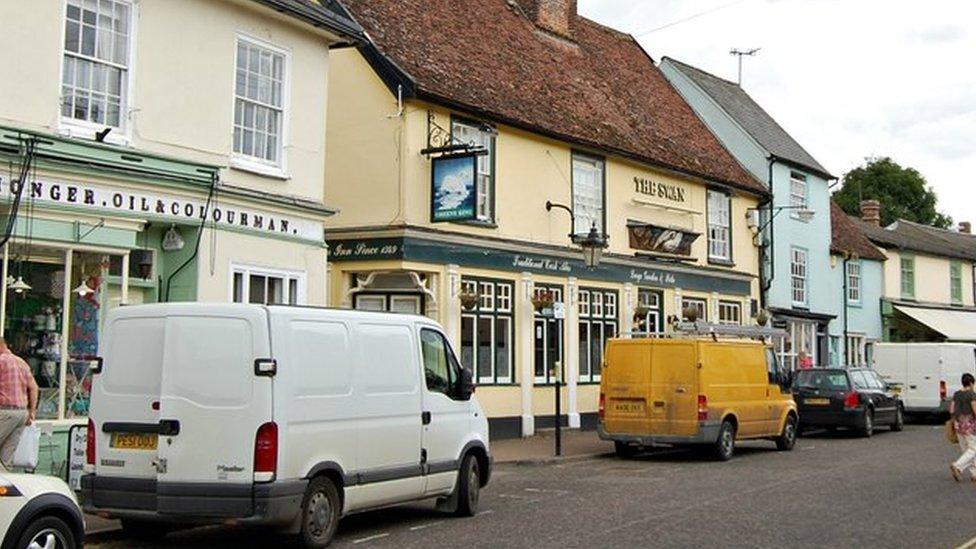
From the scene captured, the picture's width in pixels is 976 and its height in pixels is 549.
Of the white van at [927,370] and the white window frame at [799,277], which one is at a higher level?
the white window frame at [799,277]

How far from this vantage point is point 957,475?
640 inches

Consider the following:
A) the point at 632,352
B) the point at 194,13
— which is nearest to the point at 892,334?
the point at 632,352

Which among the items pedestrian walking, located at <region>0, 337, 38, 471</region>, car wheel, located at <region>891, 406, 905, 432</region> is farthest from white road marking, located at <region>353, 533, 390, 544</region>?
car wheel, located at <region>891, 406, 905, 432</region>

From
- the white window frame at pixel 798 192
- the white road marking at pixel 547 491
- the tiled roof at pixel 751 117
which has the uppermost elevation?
the tiled roof at pixel 751 117

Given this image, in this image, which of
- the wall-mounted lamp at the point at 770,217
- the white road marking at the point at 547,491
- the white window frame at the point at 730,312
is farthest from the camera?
the wall-mounted lamp at the point at 770,217

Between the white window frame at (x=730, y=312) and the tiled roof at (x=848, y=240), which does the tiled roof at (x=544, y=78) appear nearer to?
the white window frame at (x=730, y=312)

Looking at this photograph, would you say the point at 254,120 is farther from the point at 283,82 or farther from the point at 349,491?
the point at 349,491

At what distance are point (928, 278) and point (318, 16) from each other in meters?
34.7

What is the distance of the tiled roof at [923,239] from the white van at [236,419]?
117 feet

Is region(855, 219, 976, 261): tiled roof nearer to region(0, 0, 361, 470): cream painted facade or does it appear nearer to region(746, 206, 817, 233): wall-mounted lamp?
region(746, 206, 817, 233): wall-mounted lamp

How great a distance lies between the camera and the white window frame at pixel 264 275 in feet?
52.0

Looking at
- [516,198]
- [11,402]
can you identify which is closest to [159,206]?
[11,402]

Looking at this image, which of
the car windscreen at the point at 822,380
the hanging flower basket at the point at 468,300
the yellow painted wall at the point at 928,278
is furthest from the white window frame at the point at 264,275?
the yellow painted wall at the point at 928,278

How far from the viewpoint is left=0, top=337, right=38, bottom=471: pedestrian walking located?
38.2 ft
